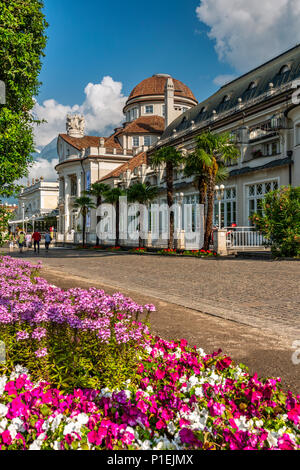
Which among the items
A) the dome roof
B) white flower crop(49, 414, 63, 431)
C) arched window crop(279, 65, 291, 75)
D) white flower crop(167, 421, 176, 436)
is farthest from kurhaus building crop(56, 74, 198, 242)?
white flower crop(167, 421, 176, 436)

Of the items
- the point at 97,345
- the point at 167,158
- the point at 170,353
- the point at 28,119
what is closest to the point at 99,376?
the point at 97,345

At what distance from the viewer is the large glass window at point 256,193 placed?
27997 mm

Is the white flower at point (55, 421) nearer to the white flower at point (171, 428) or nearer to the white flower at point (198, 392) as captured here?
the white flower at point (171, 428)

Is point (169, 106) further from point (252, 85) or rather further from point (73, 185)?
point (73, 185)

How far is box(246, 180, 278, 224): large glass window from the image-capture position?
2800 cm

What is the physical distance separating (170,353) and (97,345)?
85 centimetres

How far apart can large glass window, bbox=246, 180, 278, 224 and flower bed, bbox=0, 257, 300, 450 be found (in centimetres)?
2541

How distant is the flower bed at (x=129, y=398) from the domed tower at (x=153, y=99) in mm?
63025

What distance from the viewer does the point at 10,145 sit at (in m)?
10.4

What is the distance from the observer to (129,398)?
3.06 m

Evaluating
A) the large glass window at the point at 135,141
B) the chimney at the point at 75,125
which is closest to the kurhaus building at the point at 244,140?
the large glass window at the point at 135,141

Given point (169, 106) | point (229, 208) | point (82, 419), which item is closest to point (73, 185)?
point (169, 106)
